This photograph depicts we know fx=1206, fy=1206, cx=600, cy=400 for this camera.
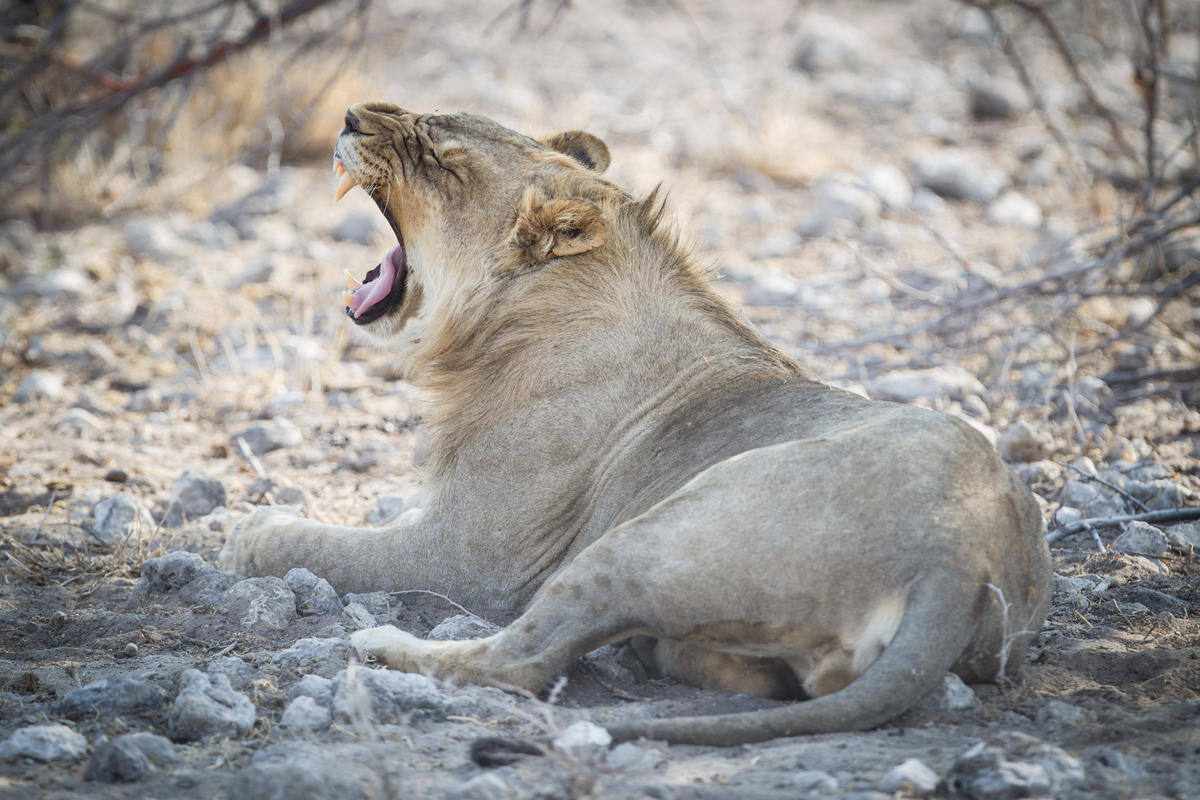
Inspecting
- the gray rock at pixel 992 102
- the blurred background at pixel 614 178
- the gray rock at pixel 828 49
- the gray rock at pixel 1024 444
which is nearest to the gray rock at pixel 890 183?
the blurred background at pixel 614 178

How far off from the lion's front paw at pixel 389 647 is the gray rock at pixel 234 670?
29cm

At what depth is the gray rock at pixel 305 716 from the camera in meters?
2.72

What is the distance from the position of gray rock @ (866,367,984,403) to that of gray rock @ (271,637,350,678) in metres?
3.15

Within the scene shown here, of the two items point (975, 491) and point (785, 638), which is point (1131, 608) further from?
point (785, 638)

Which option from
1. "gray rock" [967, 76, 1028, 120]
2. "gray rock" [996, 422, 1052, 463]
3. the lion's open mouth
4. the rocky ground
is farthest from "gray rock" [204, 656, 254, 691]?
"gray rock" [967, 76, 1028, 120]

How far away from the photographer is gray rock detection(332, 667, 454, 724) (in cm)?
278

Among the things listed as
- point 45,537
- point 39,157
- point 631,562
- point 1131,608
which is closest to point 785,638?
point 631,562

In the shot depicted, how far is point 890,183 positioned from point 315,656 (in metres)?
7.00

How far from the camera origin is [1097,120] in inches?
413

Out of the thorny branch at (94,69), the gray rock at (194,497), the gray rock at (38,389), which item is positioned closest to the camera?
the gray rock at (194,497)

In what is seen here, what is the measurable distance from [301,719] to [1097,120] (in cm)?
975

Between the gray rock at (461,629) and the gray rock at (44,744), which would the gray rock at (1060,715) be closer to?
the gray rock at (461,629)

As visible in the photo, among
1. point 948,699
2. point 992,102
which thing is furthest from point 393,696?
point 992,102

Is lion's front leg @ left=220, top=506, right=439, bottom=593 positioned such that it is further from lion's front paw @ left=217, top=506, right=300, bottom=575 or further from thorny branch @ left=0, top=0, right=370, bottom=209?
thorny branch @ left=0, top=0, right=370, bottom=209
